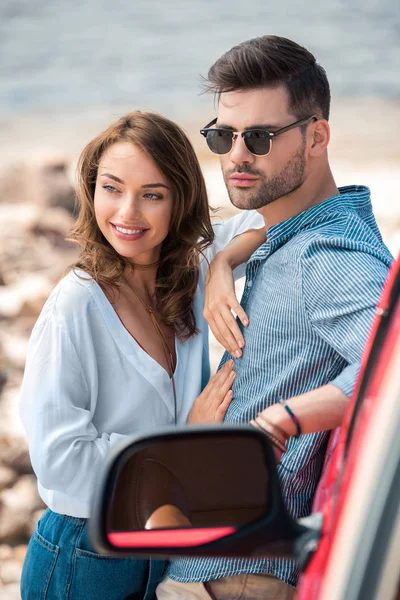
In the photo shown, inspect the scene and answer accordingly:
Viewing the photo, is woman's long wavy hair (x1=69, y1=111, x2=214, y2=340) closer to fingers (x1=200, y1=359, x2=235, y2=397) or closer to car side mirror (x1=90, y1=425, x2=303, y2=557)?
fingers (x1=200, y1=359, x2=235, y2=397)

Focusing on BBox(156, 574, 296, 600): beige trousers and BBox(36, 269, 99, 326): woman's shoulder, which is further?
BBox(36, 269, 99, 326): woman's shoulder

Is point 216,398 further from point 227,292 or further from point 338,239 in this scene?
point 338,239

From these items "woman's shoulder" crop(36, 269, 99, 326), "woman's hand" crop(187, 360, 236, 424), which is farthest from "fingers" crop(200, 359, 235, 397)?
"woman's shoulder" crop(36, 269, 99, 326)

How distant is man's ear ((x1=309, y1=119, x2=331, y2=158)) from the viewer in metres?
2.09

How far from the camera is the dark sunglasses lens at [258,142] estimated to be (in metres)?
2.00

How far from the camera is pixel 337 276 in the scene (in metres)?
1.64

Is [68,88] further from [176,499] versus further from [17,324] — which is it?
[176,499]

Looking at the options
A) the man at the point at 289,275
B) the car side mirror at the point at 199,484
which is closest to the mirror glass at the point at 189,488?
the car side mirror at the point at 199,484

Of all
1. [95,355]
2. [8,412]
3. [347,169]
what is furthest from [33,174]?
Result: [95,355]

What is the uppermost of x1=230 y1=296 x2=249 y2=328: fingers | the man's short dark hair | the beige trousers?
the man's short dark hair

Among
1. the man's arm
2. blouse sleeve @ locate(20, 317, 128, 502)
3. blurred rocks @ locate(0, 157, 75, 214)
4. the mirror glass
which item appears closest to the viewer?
the mirror glass

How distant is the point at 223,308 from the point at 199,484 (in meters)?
0.94

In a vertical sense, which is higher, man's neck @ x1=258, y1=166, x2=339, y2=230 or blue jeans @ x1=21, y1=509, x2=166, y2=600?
man's neck @ x1=258, y1=166, x2=339, y2=230

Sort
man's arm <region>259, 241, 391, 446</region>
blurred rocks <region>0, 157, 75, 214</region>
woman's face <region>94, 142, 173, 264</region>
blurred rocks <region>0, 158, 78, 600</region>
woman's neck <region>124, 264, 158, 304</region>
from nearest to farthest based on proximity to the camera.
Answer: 1. man's arm <region>259, 241, 391, 446</region>
2. woman's face <region>94, 142, 173, 264</region>
3. woman's neck <region>124, 264, 158, 304</region>
4. blurred rocks <region>0, 158, 78, 600</region>
5. blurred rocks <region>0, 157, 75, 214</region>
